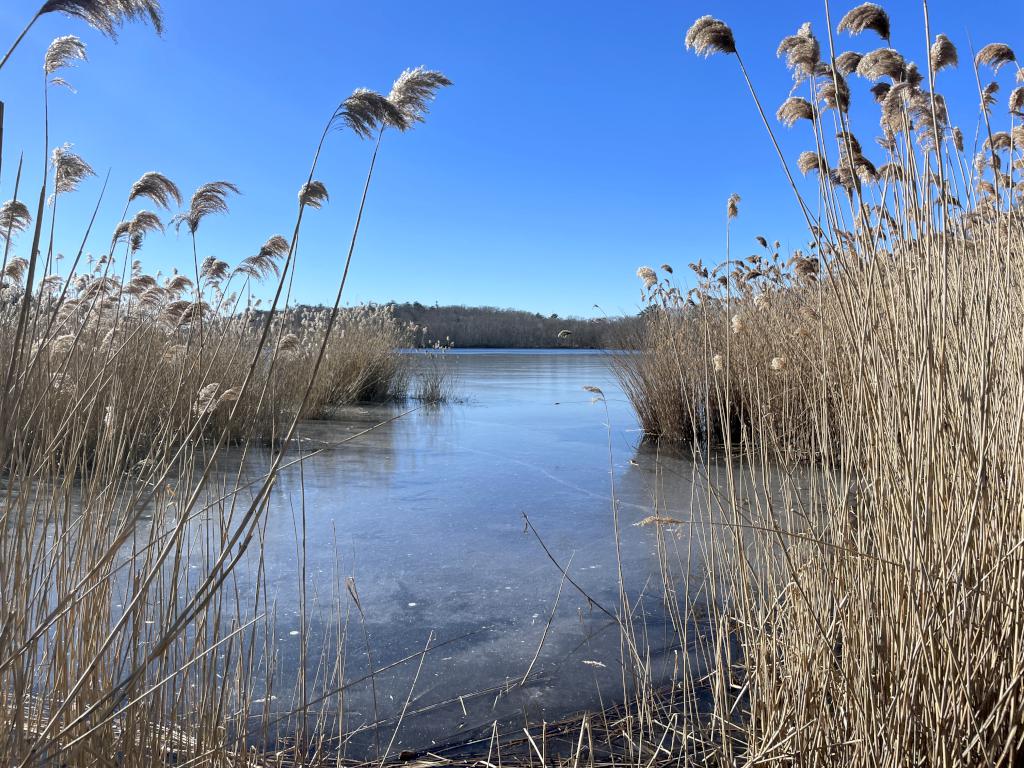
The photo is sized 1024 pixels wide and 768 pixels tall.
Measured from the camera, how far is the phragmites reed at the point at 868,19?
4.40 feet

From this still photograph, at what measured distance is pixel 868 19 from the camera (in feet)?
4.42

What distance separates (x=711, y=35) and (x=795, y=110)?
0.23 metres

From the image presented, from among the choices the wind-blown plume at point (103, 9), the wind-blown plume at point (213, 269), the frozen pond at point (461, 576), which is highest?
the wind-blown plume at point (103, 9)

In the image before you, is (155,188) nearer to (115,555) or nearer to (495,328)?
(115,555)

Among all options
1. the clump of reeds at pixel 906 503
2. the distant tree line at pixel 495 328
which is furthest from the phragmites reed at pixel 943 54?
the distant tree line at pixel 495 328

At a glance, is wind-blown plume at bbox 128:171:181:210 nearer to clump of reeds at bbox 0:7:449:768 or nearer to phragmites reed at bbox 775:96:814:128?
clump of reeds at bbox 0:7:449:768

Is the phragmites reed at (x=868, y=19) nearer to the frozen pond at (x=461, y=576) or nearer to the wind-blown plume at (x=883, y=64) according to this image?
the wind-blown plume at (x=883, y=64)

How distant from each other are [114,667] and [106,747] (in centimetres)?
15

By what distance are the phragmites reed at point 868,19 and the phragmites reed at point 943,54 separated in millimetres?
179

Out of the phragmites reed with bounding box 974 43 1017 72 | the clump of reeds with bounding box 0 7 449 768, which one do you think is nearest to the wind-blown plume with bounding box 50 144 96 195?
the clump of reeds with bounding box 0 7 449 768

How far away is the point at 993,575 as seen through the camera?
1085mm

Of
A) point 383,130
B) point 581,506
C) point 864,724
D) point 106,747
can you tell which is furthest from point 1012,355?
point 581,506

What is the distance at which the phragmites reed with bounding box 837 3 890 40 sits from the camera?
1.34 m

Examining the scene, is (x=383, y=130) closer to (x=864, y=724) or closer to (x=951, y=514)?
(x=951, y=514)
